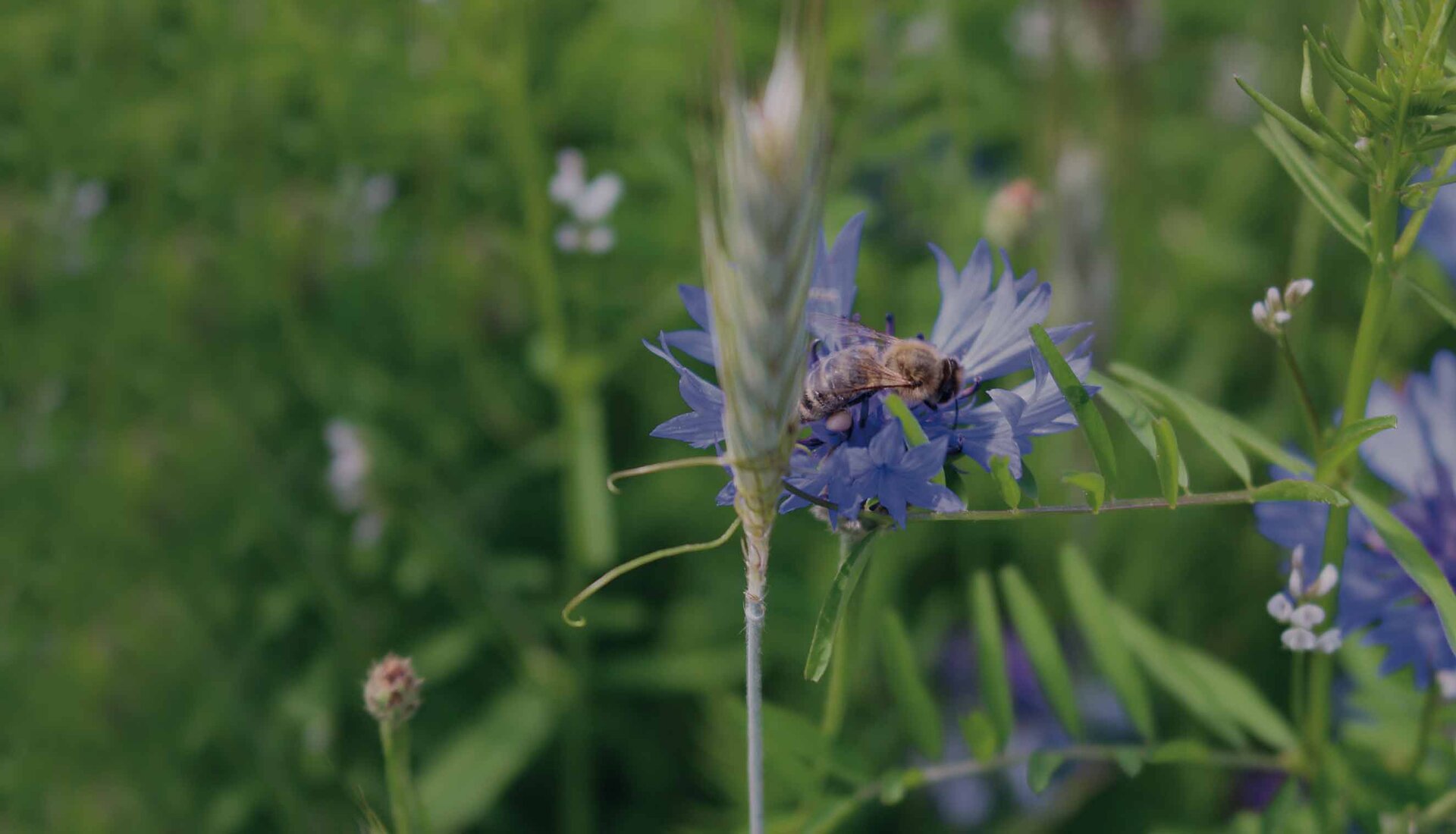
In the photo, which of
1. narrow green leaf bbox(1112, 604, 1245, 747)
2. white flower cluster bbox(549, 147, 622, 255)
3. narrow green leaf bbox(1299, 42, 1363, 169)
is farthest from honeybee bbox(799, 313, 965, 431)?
white flower cluster bbox(549, 147, 622, 255)

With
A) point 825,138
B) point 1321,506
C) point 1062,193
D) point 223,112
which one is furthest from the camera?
point 223,112

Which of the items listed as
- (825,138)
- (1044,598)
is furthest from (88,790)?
(825,138)

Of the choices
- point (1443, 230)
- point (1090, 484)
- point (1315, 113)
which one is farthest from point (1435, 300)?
point (1443, 230)

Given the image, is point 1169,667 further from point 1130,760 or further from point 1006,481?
point 1006,481

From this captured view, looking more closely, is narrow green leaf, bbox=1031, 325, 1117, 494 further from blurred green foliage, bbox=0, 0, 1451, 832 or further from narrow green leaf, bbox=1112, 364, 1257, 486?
blurred green foliage, bbox=0, 0, 1451, 832

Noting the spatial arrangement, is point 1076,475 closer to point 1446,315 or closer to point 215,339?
point 1446,315

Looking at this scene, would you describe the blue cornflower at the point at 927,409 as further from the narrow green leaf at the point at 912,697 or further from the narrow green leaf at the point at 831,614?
the narrow green leaf at the point at 912,697

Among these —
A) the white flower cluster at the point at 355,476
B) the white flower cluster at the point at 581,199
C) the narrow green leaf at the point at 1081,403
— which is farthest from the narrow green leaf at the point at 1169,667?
the white flower cluster at the point at 355,476
